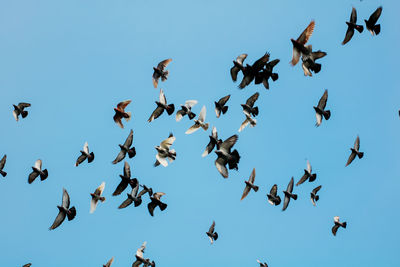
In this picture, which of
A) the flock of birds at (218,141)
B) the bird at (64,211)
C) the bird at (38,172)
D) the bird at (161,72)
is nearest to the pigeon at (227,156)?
the flock of birds at (218,141)

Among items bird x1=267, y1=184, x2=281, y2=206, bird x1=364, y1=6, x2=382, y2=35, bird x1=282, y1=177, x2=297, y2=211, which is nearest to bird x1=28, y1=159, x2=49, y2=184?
bird x1=267, y1=184, x2=281, y2=206

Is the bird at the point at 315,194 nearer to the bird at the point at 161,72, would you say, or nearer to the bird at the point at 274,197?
the bird at the point at 274,197

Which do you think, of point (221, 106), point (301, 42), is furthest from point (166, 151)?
point (301, 42)

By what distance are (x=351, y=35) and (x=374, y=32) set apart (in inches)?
A: 49.3

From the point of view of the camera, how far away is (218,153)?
856 inches

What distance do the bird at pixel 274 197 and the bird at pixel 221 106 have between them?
439cm

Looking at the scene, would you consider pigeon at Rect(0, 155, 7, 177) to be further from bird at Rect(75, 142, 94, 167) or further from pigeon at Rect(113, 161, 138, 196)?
pigeon at Rect(113, 161, 138, 196)

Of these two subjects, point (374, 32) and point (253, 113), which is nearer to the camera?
point (374, 32)

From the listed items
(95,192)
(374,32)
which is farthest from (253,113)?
(95,192)

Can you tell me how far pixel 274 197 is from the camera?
2497 centimetres

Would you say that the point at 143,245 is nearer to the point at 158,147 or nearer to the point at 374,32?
the point at 158,147

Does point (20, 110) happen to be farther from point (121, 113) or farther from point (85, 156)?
point (121, 113)

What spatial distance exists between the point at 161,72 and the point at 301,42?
7.47m

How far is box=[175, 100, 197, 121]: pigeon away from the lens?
84.9 ft
